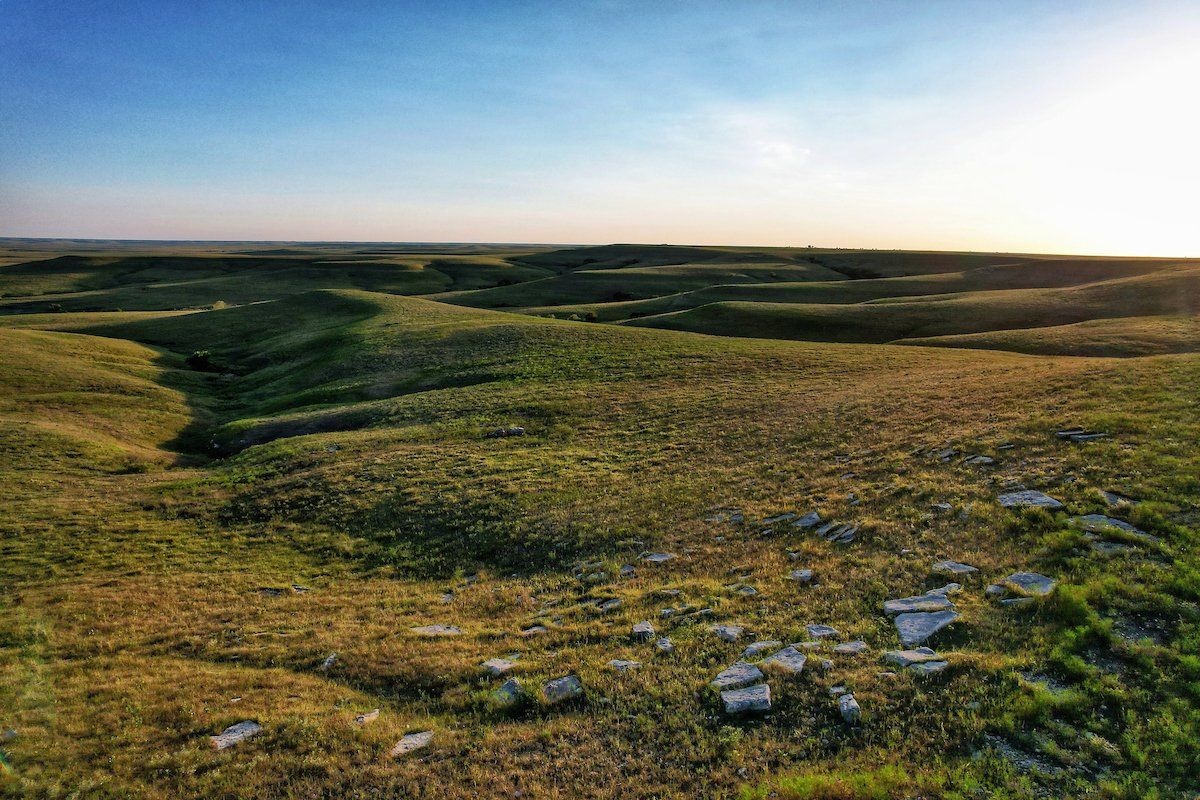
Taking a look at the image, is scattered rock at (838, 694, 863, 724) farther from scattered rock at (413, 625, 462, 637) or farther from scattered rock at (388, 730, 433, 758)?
scattered rock at (413, 625, 462, 637)

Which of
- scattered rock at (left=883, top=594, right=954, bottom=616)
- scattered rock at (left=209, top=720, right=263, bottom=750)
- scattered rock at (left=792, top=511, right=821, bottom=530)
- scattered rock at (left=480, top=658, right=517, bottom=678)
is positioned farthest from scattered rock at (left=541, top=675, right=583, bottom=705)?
scattered rock at (left=792, top=511, right=821, bottom=530)

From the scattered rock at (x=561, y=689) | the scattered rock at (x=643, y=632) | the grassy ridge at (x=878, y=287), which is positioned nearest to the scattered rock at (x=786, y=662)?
the scattered rock at (x=643, y=632)

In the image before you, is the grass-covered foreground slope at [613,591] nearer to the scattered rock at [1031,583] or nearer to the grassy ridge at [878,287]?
the scattered rock at [1031,583]

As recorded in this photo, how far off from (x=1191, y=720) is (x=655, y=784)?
7.46 m

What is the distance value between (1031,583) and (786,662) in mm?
5528

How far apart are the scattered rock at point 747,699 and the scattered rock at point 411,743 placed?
5.28 meters

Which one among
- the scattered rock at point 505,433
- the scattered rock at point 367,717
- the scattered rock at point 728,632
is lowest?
the scattered rock at point 367,717

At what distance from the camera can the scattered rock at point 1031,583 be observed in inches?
452

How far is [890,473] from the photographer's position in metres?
20.2

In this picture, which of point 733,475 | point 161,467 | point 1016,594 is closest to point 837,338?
point 733,475

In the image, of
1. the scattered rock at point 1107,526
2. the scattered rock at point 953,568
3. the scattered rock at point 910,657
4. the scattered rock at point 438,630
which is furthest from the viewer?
the scattered rock at point 438,630

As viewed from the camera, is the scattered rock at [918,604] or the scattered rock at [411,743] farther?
the scattered rock at [918,604]

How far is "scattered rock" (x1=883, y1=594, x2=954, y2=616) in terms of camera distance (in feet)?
38.7

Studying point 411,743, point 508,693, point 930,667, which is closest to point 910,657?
point 930,667
